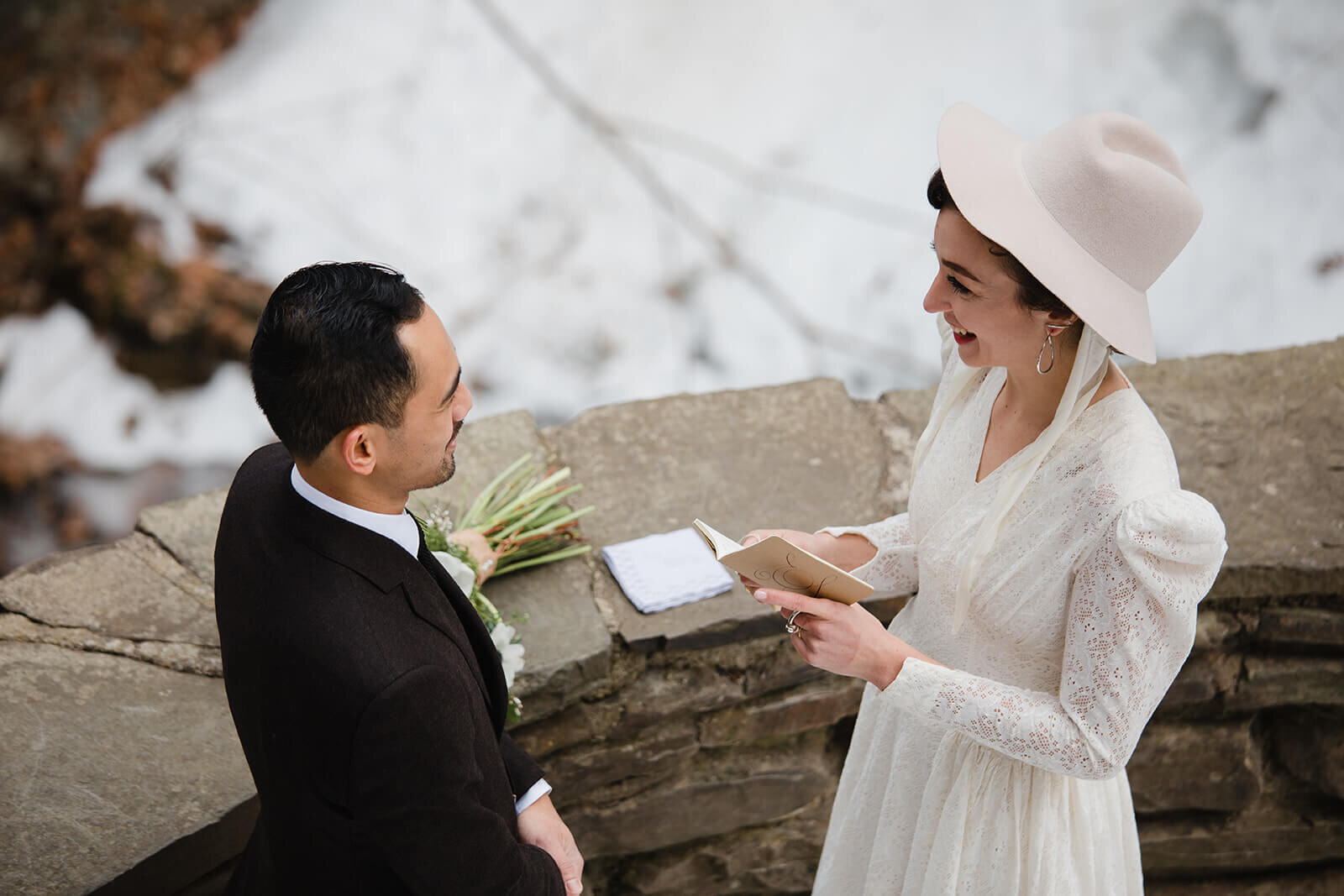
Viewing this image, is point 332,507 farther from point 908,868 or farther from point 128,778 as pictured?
point 908,868

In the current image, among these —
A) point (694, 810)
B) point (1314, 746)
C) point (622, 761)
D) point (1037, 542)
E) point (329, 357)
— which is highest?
point (329, 357)

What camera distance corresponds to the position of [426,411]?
1.50m

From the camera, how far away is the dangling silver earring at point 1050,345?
1758 mm

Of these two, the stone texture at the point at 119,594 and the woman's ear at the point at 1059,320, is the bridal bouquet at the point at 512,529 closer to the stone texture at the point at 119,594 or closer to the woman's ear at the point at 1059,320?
the stone texture at the point at 119,594

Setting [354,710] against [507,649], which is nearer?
[354,710]

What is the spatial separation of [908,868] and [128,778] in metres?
1.46

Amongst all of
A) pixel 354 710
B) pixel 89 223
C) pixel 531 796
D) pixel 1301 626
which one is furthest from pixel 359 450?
pixel 89 223

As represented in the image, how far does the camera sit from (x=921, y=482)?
6.70 ft

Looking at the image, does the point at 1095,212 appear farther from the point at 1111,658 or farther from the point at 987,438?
the point at 1111,658

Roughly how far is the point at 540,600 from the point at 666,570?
30cm

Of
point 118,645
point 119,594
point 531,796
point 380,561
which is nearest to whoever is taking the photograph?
point 380,561

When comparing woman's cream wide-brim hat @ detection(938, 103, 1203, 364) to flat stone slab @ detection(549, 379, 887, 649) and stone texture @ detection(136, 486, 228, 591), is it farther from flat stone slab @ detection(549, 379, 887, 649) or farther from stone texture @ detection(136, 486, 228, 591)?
stone texture @ detection(136, 486, 228, 591)

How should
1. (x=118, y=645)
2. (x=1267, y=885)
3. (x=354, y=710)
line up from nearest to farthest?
(x=354, y=710)
(x=118, y=645)
(x=1267, y=885)

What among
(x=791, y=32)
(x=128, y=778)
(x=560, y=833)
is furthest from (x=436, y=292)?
(x=560, y=833)
